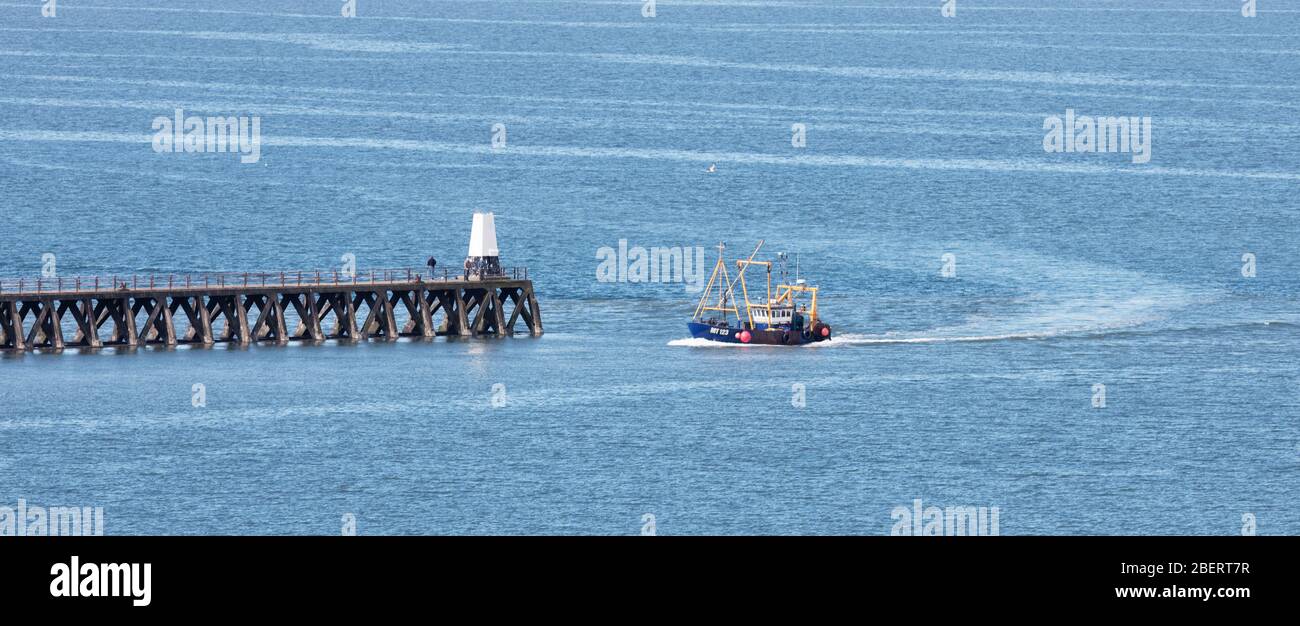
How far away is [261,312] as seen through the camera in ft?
313

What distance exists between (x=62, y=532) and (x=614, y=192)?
89277 millimetres

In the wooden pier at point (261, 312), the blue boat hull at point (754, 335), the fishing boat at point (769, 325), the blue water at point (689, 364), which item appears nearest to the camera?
the blue water at point (689, 364)

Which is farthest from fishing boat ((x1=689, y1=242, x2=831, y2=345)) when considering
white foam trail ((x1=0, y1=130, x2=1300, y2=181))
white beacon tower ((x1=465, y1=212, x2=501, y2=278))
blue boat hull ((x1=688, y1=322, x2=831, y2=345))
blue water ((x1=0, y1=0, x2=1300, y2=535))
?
white foam trail ((x1=0, y1=130, x2=1300, y2=181))

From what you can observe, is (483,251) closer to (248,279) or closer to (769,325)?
(769,325)

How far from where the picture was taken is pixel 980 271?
399ft

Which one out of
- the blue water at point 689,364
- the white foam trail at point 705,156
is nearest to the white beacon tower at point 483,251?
the blue water at point 689,364

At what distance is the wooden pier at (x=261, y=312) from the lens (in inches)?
3585

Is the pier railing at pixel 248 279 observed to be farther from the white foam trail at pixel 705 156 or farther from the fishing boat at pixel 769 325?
the white foam trail at pixel 705 156

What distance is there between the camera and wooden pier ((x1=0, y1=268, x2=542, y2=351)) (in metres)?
91.1

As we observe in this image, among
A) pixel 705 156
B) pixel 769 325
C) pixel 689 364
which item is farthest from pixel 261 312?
pixel 705 156

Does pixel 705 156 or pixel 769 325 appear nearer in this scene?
pixel 769 325

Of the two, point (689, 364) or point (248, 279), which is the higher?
point (248, 279)
